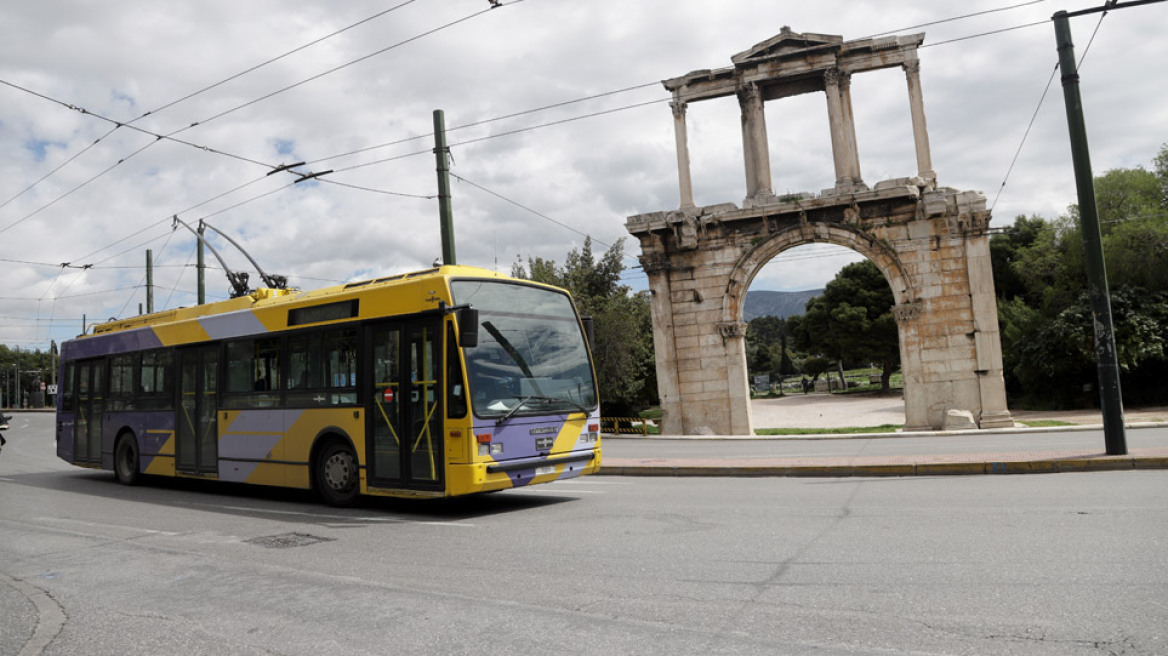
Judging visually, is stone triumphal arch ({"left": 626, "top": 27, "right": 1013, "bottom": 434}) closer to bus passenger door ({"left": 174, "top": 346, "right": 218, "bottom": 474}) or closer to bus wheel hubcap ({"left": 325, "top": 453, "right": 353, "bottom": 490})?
bus passenger door ({"left": 174, "top": 346, "right": 218, "bottom": 474})

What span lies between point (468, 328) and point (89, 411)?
1110cm

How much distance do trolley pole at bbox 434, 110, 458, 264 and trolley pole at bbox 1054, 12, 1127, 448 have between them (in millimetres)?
10971

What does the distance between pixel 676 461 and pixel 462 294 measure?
618cm

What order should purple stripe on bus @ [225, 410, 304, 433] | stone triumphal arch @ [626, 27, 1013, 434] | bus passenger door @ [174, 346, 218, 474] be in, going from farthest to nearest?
1. stone triumphal arch @ [626, 27, 1013, 434]
2. bus passenger door @ [174, 346, 218, 474]
3. purple stripe on bus @ [225, 410, 304, 433]

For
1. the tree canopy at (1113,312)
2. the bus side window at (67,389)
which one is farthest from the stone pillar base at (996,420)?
the bus side window at (67,389)

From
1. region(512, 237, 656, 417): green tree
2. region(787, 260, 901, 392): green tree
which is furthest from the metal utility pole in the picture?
region(787, 260, 901, 392): green tree

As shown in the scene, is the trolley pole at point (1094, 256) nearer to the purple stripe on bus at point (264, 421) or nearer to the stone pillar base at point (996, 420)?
the purple stripe on bus at point (264, 421)

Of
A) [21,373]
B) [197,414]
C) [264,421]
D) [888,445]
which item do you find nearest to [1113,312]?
[888,445]

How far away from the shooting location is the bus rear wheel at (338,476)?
10398mm

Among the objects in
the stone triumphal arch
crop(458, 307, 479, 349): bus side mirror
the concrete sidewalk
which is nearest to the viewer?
crop(458, 307, 479, 349): bus side mirror

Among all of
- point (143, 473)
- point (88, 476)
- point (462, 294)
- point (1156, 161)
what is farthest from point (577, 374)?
point (1156, 161)

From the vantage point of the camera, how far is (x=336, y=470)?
1062cm

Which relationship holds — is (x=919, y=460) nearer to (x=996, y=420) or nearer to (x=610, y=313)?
(x=996, y=420)

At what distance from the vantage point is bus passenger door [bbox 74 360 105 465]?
50.5 ft
